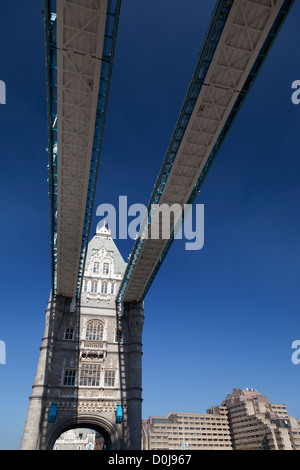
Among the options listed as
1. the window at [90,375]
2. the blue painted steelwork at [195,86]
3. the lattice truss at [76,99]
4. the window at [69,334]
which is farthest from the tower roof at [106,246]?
the blue painted steelwork at [195,86]

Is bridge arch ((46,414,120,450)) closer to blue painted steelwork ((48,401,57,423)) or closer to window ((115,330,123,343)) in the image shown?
blue painted steelwork ((48,401,57,423))

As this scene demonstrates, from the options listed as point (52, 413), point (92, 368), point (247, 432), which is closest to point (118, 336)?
point (92, 368)

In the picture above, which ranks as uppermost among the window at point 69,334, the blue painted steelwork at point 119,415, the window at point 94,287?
the window at point 94,287

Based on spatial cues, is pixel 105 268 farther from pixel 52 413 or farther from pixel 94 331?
pixel 52 413

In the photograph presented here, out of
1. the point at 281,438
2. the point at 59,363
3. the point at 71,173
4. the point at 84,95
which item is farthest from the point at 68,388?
the point at 281,438

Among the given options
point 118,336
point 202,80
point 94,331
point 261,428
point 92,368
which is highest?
point 202,80

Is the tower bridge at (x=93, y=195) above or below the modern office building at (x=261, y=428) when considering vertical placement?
above

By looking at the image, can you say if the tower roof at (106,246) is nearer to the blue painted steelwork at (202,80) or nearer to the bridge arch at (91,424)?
the blue painted steelwork at (202,80)
